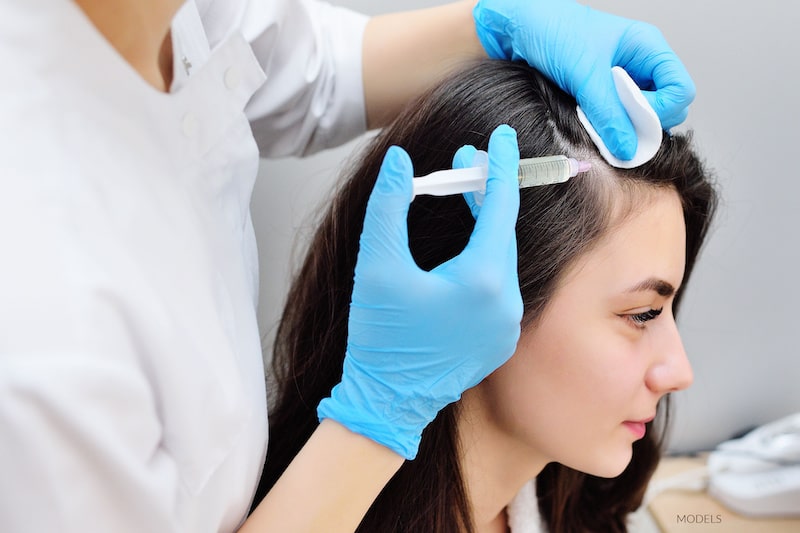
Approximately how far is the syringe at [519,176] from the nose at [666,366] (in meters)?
0.26

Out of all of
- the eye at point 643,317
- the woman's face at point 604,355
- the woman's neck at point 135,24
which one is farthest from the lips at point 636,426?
the woman's neck at point 135,24

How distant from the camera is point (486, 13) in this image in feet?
3.28

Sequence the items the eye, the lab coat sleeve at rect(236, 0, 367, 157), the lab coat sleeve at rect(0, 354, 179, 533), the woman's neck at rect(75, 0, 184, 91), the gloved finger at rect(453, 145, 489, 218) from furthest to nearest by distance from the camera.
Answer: the lab coat sleeve at rect(236, 0, 367, 157) → the eye → the gloved finger at rect(453, 145, 489, 218) → the woman's neck at rect(75, 0, 184, 91) → the lab coat sleeve at rect(0, 354, 179, 533)

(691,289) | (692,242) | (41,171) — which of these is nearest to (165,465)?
Answer: (41,171)

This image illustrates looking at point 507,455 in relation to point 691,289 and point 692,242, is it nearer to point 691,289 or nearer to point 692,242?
point 692,242

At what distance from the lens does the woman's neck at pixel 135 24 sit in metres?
0.64

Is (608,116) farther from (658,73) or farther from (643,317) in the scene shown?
(643,317)

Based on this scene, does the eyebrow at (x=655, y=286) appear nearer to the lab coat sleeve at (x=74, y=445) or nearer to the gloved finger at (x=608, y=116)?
the gloved finger at (x=608, y=116)

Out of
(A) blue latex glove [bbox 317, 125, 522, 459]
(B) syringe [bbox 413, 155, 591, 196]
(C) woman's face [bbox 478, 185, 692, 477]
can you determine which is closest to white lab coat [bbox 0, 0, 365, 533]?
(A) blue latex glove [bbox 317, 125, 522, 459]

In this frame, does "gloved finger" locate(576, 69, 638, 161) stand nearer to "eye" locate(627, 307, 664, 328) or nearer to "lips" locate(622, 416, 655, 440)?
"eye" locate(627, 307, 664, 328)

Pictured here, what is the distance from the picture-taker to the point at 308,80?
108 centimetres

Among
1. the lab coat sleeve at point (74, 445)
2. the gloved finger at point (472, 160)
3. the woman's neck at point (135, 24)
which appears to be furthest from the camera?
the gloved finger at point (472, 160)

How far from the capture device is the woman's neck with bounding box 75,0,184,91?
0.64m

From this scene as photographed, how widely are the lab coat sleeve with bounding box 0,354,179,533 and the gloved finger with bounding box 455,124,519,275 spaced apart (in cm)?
34
